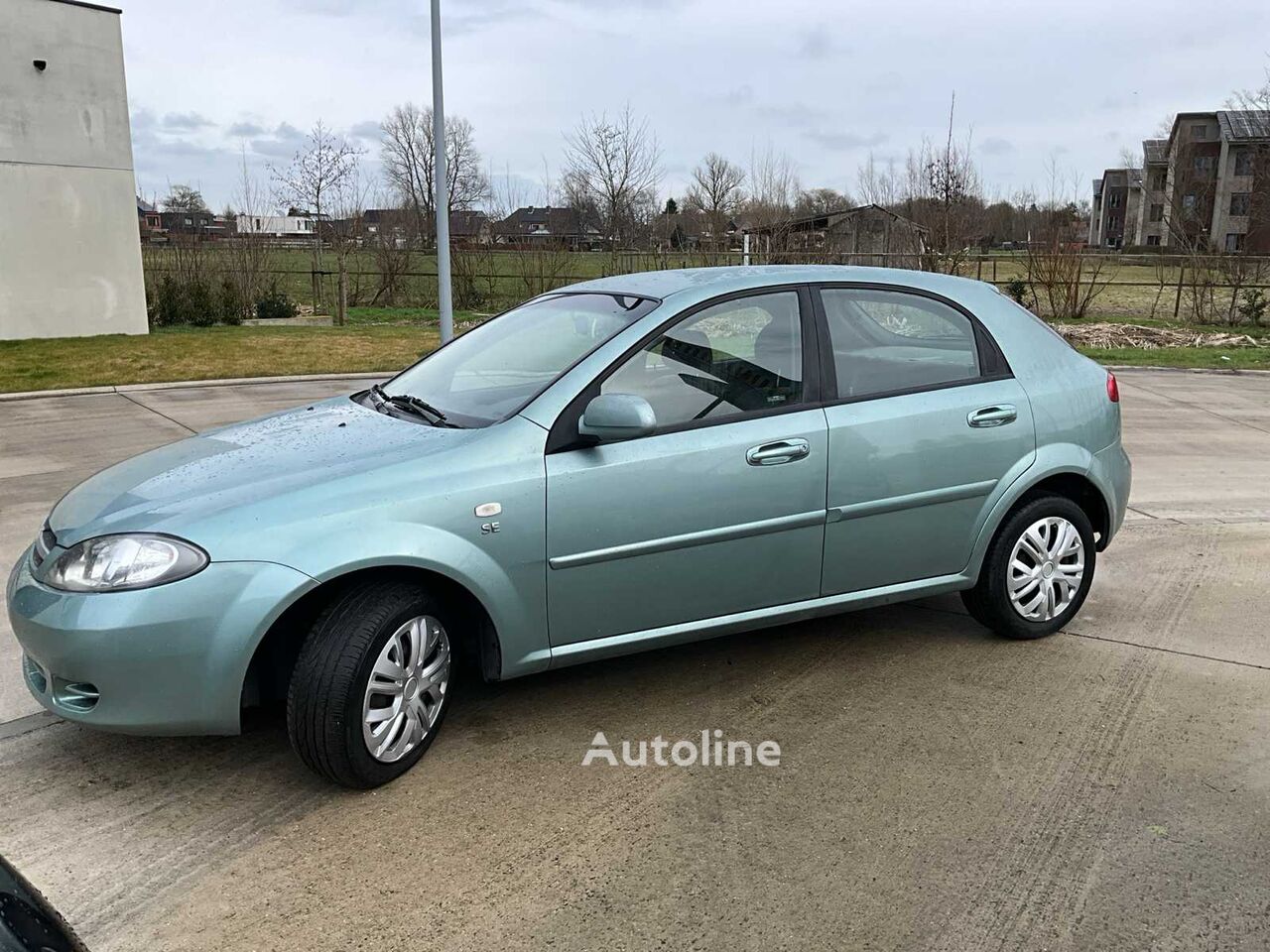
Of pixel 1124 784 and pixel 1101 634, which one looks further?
pixel 1101 634

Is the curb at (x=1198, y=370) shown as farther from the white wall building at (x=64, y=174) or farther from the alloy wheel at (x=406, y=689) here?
the white wall building at (x=64, y=174)

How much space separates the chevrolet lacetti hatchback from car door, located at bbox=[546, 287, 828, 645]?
0.04 ft

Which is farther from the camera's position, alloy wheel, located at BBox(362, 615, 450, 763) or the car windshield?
the car windshield

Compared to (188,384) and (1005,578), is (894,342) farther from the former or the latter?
(188,384)

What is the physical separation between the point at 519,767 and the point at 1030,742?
1848mm

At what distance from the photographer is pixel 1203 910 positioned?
2.82m

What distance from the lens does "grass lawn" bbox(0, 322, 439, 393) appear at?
13.5m

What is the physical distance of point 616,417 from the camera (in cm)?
354

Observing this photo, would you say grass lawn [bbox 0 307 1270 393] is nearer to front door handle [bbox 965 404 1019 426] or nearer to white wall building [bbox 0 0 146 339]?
white wall building [bbox 0 0 146 339]

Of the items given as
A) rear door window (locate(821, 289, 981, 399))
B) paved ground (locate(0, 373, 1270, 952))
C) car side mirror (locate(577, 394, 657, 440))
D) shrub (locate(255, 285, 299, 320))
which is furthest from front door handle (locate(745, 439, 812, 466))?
shrub (locate(255, 285, 299, 320))

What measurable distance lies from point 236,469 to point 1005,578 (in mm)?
3207

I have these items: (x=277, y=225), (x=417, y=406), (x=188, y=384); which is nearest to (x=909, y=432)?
(x=417, y=406)

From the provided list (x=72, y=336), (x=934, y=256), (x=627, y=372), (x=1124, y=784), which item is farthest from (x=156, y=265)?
(x=1124, y=784)

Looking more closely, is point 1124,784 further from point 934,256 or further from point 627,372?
point 934,256
